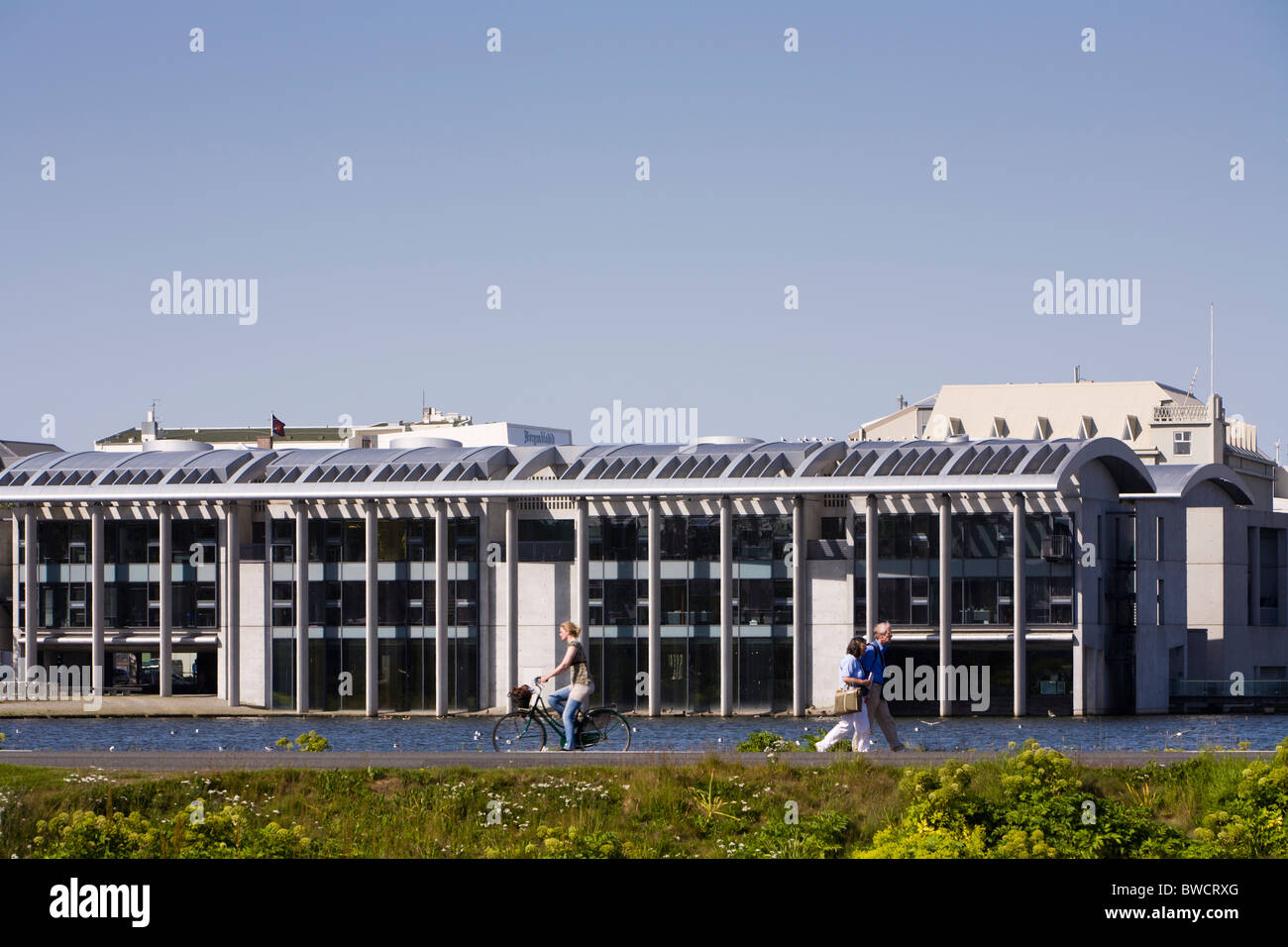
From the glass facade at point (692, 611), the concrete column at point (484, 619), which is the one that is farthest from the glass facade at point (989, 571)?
the concrete column at point (484, 619)

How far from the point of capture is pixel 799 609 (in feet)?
A: 283

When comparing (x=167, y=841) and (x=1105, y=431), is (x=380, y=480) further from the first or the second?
(x=1105, y=431)

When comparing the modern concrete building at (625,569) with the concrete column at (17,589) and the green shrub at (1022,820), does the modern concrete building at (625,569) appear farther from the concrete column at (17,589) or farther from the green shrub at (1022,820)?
the green shrub at (1022,820)

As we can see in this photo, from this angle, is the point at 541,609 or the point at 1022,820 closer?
the point at 1022,820

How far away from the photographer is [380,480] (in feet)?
295

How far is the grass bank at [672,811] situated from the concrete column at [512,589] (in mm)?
63961

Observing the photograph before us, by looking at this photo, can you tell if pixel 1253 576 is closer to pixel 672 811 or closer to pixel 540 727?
pixel 540 727

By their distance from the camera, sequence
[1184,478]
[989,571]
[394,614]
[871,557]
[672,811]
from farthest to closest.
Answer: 1. [1184,478]
2. [394,614]
3. [871,557]
4. [989,571]
5. [672,811]

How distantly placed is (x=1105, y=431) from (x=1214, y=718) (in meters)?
68.6

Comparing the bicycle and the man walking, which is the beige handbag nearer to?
the man walking

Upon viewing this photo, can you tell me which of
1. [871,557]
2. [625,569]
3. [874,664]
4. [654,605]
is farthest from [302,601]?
[874,664]

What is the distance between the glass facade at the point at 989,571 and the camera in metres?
83.9

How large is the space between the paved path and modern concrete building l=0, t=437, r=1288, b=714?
55.7 m

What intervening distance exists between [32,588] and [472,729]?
1326 inches
